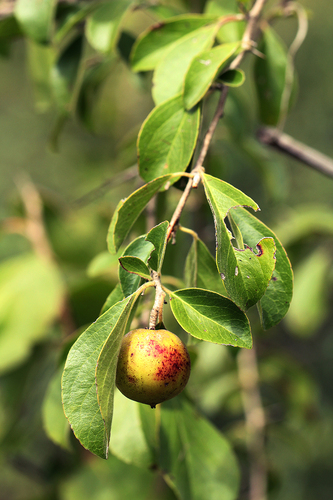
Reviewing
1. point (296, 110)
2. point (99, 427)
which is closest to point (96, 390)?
point (99, 427)

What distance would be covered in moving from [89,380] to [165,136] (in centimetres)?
21

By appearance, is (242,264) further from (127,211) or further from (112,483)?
(112,483)

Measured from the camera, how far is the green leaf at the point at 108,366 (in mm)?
241

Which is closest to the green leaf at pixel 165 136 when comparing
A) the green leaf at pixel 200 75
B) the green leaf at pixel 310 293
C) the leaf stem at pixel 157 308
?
the green leaf at pixel 200 75

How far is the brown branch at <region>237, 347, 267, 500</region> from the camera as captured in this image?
84 cm

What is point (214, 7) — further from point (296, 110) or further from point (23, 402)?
point (296, 110)

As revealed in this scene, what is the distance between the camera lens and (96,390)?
0.24 meters

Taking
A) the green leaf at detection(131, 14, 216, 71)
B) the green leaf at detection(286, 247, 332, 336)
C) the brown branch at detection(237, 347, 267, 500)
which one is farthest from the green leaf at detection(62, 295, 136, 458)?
the green leaf at detection(286, 247, 332, 336)

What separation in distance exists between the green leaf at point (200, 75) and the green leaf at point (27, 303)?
1.63ft

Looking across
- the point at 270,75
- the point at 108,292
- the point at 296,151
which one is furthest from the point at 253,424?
the point at 270,75

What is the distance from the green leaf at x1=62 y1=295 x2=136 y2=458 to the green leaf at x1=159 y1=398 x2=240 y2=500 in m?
0.22

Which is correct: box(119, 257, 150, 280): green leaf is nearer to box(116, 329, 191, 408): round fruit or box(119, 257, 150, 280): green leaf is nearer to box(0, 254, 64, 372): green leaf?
box(116, 329, 191, 408): round fruit

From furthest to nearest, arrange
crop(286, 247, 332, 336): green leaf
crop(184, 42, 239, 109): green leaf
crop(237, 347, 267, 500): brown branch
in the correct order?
crop(286, 247, 332, 336): green leaf
crop(237, 347, 267, 500): brown branch
crop(184, 42, 239, 109): green leaf

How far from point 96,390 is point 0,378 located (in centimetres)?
58
